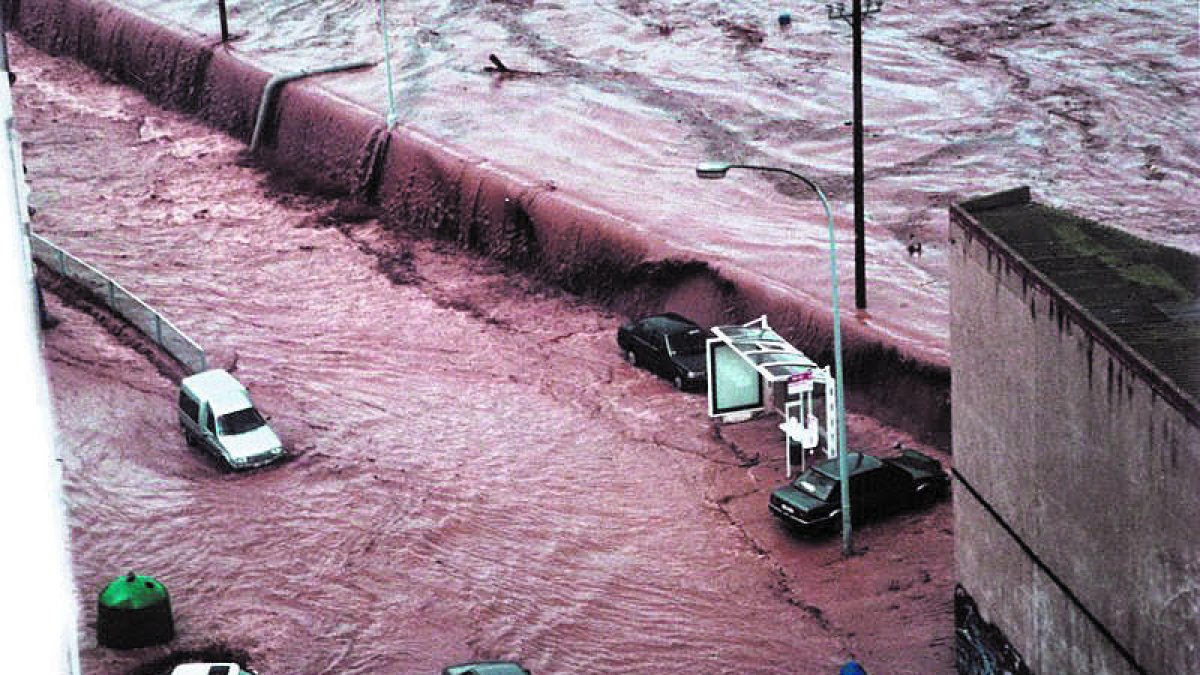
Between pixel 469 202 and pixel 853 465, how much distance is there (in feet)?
58.9

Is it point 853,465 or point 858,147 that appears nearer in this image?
point 853,465

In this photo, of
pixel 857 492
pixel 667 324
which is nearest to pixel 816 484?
pixel 857 492

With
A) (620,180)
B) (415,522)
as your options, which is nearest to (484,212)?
(620,180)

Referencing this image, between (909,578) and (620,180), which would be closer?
(909,578)

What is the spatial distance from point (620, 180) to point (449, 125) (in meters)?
7.09

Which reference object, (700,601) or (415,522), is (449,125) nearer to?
→ (415,522)

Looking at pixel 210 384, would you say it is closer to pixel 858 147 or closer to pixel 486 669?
pixel 486 669

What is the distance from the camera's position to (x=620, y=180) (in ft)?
135

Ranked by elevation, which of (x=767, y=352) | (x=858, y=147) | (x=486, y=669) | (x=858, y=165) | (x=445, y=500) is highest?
(x=858, y=147)

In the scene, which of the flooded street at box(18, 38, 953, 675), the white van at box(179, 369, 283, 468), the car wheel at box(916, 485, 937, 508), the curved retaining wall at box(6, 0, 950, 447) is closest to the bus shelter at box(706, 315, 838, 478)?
the flooded street at box(18, 38, 953, 675)

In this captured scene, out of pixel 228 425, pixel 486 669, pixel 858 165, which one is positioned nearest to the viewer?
pixel 486 669

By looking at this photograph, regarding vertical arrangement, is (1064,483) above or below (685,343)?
above

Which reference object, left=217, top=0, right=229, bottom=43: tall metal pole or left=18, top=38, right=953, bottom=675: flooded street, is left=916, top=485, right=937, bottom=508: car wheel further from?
left=217, top=0, right=229, bottom=43: tall metal pole

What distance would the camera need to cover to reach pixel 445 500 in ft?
91.4
